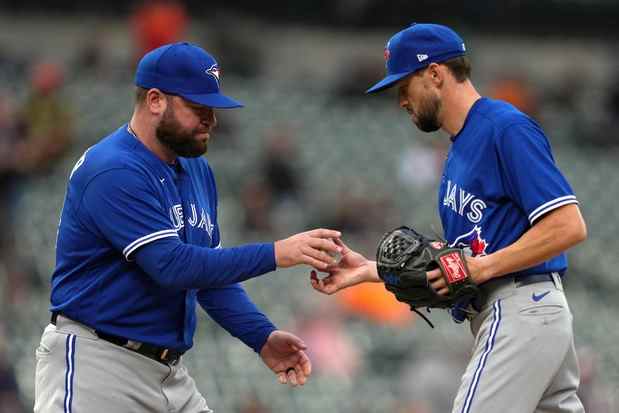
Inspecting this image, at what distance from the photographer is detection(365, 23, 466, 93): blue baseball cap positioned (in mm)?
4812

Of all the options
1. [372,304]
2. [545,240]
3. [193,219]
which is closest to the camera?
[545,240]

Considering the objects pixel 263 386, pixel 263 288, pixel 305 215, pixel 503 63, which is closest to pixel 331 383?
pixel 263 386

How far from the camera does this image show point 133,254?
4.64 meters

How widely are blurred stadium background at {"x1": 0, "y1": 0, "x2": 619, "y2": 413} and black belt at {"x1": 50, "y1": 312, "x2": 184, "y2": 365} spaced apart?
1174mm

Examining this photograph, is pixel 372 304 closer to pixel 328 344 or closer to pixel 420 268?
pixel 328 344

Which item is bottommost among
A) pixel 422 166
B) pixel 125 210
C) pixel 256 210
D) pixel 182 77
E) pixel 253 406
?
pixel 253 406

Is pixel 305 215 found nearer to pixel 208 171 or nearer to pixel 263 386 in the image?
pixel 263 386

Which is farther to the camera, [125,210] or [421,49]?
[421,49]

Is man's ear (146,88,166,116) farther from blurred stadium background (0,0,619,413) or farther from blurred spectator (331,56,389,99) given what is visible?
blurred spectator (331,56,389,99)

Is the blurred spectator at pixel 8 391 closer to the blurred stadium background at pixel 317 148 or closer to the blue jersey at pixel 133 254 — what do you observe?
the blurred stadium background at pixel 317 148

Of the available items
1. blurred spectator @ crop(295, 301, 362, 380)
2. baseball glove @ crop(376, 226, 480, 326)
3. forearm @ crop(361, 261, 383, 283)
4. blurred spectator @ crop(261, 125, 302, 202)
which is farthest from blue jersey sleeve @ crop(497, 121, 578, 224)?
blurred spectator @ crop(261, 125, 302, 202)

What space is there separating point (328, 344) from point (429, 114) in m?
5.70

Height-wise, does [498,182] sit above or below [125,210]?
above

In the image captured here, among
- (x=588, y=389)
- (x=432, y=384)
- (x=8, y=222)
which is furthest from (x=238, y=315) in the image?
(x=8, y=222)
